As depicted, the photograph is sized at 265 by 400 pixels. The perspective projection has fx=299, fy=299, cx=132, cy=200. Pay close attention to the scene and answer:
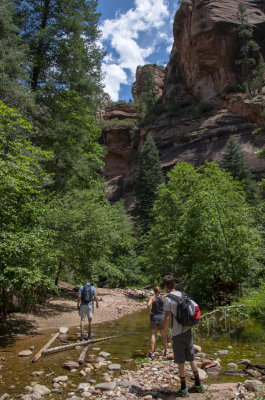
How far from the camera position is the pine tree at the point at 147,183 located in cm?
4002

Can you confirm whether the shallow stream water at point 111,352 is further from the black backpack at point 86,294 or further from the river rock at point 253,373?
the black backpack at point 86,294

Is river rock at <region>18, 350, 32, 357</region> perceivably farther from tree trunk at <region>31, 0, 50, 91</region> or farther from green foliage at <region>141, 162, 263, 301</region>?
tree trunk at <region>31, 0, 50, 91</region>

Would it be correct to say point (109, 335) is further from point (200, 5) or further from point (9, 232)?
point (200, 5)

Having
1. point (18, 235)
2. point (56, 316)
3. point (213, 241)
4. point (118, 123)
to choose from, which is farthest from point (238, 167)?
point (118, 123)

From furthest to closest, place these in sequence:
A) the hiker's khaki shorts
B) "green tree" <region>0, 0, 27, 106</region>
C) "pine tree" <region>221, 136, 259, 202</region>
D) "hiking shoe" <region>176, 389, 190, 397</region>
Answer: "pine tree" <region>221, 136, 259, 202</region> < "green tree" <region>0, 0, 27, 106</region> < the hiker's khaki shorts < "hiking shoe" <region>176, 389, 190, 397</region>

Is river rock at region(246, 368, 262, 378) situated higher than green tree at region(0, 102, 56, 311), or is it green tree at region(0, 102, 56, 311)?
green tree at region(0, 102, 56, 311)

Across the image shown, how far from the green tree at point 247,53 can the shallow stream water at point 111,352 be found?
4235 cm

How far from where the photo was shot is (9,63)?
1435 centimetres

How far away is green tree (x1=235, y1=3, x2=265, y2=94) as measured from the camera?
146ft

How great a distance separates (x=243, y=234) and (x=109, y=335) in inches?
307

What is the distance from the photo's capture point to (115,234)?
16.6 meters

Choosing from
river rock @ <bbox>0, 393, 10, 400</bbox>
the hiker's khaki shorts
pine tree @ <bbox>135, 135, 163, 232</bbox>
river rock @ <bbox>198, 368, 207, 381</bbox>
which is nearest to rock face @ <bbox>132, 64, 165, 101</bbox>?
pine tree @ <bbox>135, 135, 163, 232</bbox>

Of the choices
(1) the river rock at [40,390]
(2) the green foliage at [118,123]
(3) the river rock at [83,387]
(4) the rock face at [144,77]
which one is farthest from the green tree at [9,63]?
(4) the rock face at [144,77]

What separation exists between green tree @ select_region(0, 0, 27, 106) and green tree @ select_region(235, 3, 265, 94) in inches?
1488
